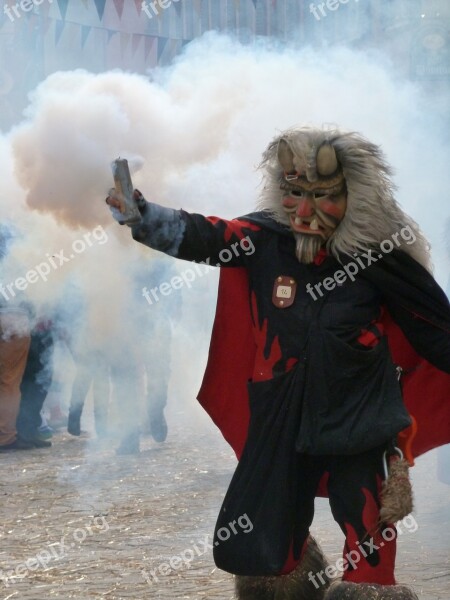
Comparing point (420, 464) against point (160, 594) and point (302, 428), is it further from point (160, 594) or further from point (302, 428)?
point (302, 428)

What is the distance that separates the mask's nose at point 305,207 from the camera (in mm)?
3777

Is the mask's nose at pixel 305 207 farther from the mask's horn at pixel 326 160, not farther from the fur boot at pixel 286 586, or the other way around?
the fur boot at pixel 286 586

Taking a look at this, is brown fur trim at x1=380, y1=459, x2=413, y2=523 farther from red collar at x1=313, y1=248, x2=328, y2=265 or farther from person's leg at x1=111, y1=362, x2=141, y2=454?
person's leg at x1=111, y1=362, x2=141, y2=454

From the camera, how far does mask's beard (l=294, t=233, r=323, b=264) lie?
3.76 metres

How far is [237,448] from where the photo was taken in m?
4.17

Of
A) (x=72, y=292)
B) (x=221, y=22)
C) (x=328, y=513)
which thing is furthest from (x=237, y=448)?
(x=221, y=22)

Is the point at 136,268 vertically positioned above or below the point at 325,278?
below

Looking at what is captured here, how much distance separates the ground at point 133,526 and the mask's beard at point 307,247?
1561mm

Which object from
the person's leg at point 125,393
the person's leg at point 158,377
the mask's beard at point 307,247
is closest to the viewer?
the mask's beard at point 307,247

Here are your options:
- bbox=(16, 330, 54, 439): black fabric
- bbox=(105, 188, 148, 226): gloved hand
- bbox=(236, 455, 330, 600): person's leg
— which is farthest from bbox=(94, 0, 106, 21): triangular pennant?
bbox=(236, 455, 330, 600): person's leg

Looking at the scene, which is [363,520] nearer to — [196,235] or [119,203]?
[196,235]

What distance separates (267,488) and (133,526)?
7.53ft

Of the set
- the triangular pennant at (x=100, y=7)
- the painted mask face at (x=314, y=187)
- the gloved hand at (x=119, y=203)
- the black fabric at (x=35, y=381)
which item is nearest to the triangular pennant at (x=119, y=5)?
the triangular pennant at (x=100, y=7)

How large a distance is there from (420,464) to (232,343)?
4.25 m
